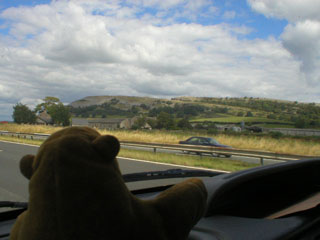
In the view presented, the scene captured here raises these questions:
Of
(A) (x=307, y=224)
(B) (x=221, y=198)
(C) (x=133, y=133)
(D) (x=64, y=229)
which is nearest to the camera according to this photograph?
(D) (x=64, y=229)

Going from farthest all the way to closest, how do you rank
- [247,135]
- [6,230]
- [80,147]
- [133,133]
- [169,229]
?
[247,135]
[133,133]
[6,230]
[169,229]
[80,147]

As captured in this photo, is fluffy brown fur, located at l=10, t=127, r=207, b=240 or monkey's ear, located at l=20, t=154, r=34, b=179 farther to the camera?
monkey's ear, located at l=20, t=154, r=34, b=179

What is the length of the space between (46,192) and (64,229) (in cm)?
16

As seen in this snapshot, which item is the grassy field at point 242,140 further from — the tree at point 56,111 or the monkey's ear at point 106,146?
the monkey's ear at point 106,146

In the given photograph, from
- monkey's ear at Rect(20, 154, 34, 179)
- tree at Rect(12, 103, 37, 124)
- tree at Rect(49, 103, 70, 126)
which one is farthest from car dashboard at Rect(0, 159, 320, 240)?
tree at Rect(12, 103, 37, 124)

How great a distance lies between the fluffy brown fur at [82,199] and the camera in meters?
1.08

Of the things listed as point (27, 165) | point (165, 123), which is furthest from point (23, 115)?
point (27, 165)

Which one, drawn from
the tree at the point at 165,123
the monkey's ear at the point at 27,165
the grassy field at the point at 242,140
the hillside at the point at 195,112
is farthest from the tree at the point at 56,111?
the monkey's ear at the point at 27,165

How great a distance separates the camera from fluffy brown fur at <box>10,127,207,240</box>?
1.08 m

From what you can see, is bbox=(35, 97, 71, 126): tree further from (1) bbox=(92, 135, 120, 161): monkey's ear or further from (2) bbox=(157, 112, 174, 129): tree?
(1) bbox=(92, 135, 120, 161): monkey's ear

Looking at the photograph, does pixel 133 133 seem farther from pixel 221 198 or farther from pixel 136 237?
pixel 136 237

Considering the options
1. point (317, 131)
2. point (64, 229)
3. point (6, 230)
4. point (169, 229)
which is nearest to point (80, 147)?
point (64, 229)

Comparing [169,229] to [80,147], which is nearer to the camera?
[80,147]

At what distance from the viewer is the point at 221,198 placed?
8.63 ft
